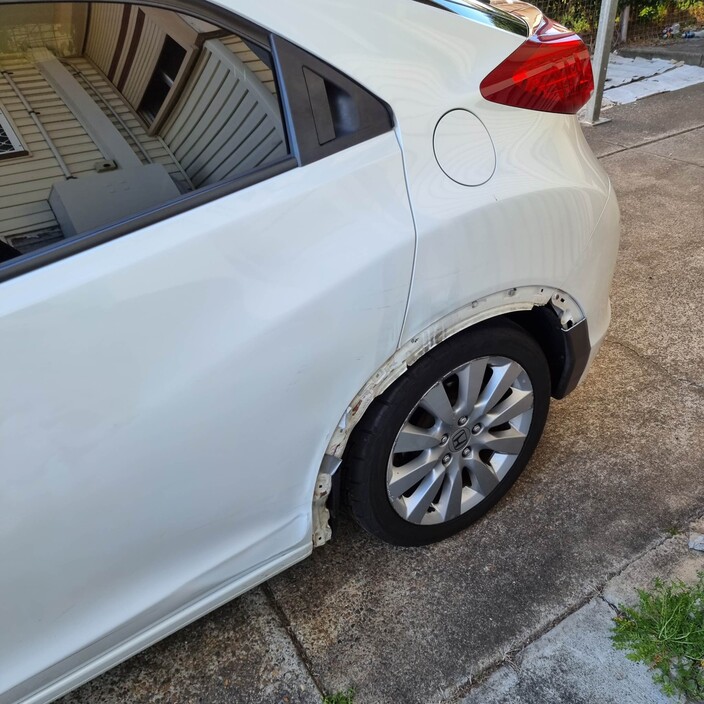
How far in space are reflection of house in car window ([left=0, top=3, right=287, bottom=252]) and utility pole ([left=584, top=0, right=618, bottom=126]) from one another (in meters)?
4.38

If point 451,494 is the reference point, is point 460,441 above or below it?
above

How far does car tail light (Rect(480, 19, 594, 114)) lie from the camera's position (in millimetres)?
1720

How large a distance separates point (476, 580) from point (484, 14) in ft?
5.14

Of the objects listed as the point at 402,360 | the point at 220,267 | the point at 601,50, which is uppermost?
the point at 220,267

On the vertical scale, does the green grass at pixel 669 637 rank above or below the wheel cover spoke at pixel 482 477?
below

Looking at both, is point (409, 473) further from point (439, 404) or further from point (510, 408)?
point (510, 408)

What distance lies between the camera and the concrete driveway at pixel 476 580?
1866mm

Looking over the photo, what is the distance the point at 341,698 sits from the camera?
5.93ft

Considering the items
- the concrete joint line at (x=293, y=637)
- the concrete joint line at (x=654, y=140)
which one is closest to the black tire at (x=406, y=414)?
the concrete joint line at (x=293, y=637)

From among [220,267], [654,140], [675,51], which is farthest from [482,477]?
[675,51]

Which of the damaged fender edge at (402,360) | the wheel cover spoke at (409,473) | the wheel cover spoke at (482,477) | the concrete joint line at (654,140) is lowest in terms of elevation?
the concrete joint line at (654,140)

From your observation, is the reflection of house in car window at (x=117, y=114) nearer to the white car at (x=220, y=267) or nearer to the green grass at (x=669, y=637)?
the white car at (x=220, y=267)

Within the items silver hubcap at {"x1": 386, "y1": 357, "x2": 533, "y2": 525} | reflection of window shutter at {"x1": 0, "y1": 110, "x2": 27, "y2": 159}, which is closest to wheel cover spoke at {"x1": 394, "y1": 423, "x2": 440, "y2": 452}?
silver hubcap at {"x1": 386, "y1": 357, "x2": 533, "y2": 525}

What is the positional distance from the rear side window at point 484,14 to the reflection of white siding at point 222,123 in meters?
0.47
